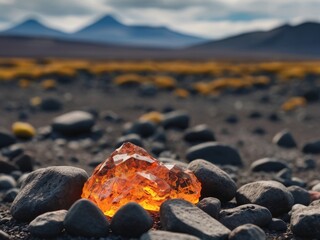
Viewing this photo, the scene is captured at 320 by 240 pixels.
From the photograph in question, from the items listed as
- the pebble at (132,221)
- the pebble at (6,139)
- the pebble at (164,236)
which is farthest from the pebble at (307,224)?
the pebble at (6,139)

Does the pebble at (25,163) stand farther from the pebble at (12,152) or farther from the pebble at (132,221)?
the pebble at (132,221)

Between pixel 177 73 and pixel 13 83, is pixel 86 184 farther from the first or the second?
pixel 177 73

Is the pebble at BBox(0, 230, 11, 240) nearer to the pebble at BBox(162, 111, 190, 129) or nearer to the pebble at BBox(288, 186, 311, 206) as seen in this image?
the pebble at BBox(288, 186, 311, 206)

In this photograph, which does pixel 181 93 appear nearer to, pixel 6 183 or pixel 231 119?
pixel 231 119

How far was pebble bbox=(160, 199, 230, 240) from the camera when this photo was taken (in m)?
4.48

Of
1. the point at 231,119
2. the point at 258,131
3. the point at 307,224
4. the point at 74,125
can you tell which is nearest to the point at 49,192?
the point at 307,224

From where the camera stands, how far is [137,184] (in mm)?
4957

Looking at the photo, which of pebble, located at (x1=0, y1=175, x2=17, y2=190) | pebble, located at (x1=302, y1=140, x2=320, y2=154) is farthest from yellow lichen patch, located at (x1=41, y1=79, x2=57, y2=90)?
pebble, located at (x1=0, y1=175, x2=17, y2=190)

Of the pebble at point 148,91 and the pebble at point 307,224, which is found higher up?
the pebble at point 307,224

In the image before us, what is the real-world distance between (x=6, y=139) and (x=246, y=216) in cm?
751

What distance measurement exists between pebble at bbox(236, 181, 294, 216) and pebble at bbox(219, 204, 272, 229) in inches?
10.9

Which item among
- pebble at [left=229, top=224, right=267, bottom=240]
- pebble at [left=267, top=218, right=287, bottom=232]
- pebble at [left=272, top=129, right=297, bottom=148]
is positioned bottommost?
pebble at [left=272, top=129, right=297, bottom=148]

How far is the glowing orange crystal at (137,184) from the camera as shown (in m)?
4.96

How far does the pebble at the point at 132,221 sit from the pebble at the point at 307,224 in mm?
1424
